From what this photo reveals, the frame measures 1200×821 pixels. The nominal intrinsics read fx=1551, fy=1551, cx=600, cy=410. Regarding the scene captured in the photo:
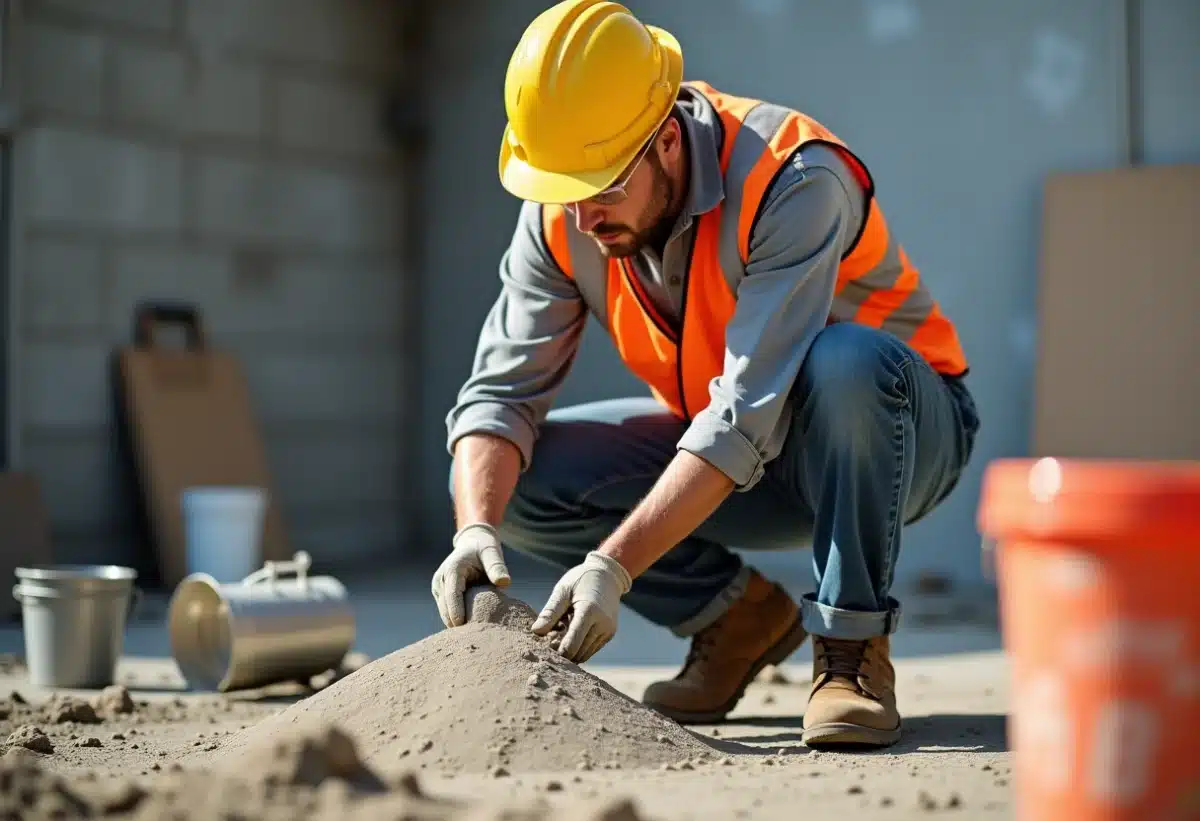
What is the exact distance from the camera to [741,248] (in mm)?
2600

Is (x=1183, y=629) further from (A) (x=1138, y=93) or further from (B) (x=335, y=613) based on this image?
(A) (x=1138, y=93)

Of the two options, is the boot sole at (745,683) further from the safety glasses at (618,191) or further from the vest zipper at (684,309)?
the safety glasses at (618,191)

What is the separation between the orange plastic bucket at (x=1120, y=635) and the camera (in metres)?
1.37

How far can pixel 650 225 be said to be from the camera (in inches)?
105

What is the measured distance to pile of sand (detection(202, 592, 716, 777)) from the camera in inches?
84.1

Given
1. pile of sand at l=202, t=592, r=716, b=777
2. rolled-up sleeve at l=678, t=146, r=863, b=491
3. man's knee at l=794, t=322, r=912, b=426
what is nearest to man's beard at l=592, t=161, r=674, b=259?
rolled-up sleeve at l=678, t=146, r=863, b=491

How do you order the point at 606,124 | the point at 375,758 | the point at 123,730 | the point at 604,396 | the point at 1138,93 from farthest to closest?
the point at 604,396, the point at 1138,93, the point at 123,730, the point at 606,124, the point at 375,758

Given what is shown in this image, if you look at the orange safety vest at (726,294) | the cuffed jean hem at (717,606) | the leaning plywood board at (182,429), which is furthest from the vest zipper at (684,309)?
the leaning plywood board at (182,429)

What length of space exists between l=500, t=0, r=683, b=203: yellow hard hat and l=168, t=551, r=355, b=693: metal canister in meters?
1.20

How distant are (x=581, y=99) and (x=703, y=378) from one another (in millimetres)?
558

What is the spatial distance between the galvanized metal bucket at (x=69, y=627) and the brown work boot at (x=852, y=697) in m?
1.66

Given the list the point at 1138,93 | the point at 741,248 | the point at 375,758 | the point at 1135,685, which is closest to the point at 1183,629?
the point at 1135,685

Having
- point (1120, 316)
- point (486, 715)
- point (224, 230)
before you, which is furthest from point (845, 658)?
point (224, 230)

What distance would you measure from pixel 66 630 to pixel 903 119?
3.33 meters
